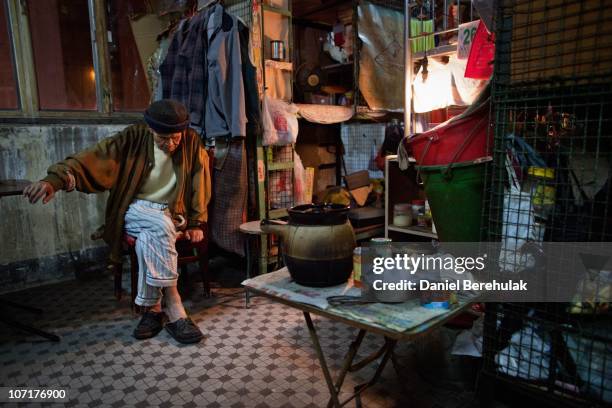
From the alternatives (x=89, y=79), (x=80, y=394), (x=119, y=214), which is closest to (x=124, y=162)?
(x=119, y=214)

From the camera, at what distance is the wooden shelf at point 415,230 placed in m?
3.45

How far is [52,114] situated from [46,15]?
0.89 metres

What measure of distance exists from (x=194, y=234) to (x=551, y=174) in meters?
2.33

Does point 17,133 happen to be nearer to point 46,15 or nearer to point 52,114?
point 52,114

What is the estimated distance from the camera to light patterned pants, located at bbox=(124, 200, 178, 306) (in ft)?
9.24

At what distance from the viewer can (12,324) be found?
2.79 metres

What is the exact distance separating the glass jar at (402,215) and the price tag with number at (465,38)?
4.42 ft

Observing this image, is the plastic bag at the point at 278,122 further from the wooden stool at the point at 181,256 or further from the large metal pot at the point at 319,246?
the large metal pot at the point at 319,246

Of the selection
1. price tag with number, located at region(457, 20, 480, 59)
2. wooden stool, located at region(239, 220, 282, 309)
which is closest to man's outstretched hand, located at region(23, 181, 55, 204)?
wooden stool, located at region(239, 220, 282, 309)

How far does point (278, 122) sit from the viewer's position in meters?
3.73

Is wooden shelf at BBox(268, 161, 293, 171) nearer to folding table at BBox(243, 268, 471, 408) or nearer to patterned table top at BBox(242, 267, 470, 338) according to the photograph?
folding table at BBox(243, 268, 471, 408)

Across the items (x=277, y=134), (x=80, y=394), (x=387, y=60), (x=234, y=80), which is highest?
(x=387, y=60)

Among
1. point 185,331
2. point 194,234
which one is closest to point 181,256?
point 194,234

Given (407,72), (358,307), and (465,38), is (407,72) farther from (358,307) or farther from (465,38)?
(358,307)
